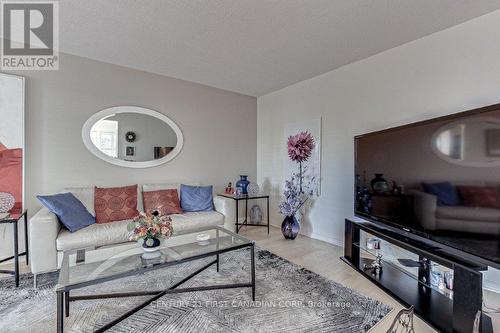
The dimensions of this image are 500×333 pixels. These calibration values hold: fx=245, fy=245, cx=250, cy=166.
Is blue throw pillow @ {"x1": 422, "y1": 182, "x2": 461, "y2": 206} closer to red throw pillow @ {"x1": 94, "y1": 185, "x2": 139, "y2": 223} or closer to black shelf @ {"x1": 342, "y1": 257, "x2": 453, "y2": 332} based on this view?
black shelf @ {"x1": 342, "y1": 257, "x2": 453, "y2": 332}

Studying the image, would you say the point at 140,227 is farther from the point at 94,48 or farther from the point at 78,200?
the point at 94,48

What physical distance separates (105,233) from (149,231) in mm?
932

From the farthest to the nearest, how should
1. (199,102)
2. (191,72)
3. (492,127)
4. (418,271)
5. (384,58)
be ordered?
(199,102), (191,72), (384,58), (418,271), (492,127)

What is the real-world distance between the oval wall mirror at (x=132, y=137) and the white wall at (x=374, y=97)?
1.83 m

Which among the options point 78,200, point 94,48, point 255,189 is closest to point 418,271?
point 255,189

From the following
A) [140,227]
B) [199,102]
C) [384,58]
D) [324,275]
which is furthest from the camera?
[199,102]

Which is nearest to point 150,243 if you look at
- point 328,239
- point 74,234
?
point 74,234

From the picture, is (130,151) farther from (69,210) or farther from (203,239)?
(203,239)

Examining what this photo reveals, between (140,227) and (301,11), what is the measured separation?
2256 mm

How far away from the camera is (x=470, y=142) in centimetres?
162

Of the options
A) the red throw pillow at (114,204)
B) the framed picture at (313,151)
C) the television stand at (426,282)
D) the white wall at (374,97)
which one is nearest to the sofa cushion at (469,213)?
A: the television stand at (426,282)

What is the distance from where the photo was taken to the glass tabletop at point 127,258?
1559 mm

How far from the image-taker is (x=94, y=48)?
9.25 feet

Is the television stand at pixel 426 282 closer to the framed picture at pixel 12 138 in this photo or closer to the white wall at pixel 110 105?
the white wall at pixel 110 105
